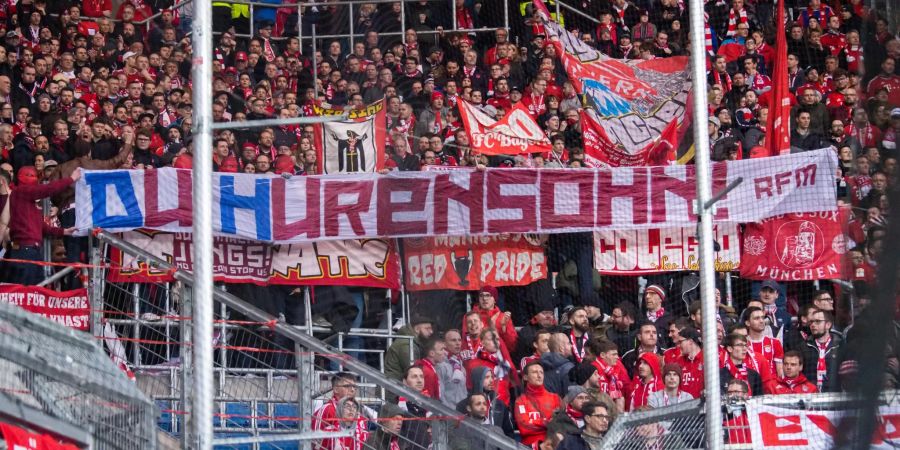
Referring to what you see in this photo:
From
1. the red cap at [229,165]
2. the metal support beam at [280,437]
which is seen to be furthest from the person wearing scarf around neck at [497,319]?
the metal support beam at [280,437]

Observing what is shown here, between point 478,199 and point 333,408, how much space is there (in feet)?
8.30

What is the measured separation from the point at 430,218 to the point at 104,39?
5097mm

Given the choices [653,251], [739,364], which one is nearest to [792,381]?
[739,364]

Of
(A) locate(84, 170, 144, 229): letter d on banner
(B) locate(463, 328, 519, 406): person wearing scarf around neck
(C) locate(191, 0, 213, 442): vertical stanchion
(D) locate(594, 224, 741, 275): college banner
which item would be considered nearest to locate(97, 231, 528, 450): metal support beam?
(B) locate(463, 328, 519, 406): person wearing scarf around neck

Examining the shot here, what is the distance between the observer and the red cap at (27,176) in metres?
10.0

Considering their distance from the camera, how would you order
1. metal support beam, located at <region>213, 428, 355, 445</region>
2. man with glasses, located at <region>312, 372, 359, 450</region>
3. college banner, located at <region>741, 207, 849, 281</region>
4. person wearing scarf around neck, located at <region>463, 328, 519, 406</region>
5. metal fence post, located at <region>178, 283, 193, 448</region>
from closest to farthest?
1. metal support beam, located at <region>213, 428, 355, 445</region>
2. metal fence post, located at <region>178, 283, 193, 448</region>
3. man with glasses, located at <region>312, 372, 359, 450</region>
4. person wearing scarf around neck, located at <region>463, 328, 519, 406</region>
5. college banner, located at <region>741, 207, 849, 281</region>

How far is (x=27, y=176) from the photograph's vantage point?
10.1 meters

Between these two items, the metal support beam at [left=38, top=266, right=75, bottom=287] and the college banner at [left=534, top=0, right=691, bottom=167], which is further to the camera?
the college banner at [left=534, top=0, right=691, bottom=167]

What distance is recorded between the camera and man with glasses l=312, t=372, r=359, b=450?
28.3 feet

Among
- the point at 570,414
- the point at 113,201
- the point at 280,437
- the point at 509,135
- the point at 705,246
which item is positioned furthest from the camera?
the point at 509,135

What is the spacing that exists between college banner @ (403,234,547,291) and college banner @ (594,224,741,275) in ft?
1.74

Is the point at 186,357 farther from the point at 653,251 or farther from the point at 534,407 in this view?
the point at 653,251

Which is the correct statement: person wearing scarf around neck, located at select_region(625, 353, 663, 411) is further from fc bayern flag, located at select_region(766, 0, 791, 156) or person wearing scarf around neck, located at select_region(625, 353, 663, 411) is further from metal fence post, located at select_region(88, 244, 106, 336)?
metal fence post, located at select_region(88, 244, 106, 336)

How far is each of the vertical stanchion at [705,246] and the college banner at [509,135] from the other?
403 cm
